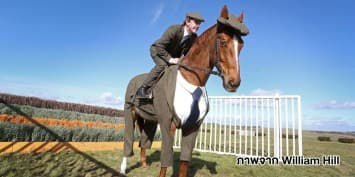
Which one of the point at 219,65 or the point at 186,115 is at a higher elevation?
the point at 219,65

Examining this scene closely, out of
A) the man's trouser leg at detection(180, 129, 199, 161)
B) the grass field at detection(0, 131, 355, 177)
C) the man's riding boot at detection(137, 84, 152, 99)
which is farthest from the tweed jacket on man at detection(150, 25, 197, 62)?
the grass field at detection(0, 131, 355, 177)

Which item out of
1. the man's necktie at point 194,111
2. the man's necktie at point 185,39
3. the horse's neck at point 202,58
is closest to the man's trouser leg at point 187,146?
the man's necktie at point 194,111

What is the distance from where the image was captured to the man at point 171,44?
340 cm

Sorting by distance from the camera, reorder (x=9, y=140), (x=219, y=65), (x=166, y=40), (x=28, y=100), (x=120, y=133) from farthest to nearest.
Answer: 1. (x=120, y=133)
2. (x=28, y=100)
3. (x=9, y=140)
4. (x=166, y=40)
5. (x=219, y=65)

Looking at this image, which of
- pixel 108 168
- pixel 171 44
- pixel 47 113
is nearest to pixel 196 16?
pixel 171 44

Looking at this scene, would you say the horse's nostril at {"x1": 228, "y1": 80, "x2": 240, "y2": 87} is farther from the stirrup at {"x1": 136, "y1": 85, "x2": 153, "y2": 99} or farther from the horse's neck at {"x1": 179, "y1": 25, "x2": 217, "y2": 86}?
the stirrup at {"x1": 136, "y1": 85, "x2": 153, "y2": 99}

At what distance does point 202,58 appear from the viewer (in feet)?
10.4

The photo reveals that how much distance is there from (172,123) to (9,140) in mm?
5037

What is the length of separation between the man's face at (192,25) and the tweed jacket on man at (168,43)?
99mm

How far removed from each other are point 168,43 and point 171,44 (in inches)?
3.5

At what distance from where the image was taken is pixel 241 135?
304 inches

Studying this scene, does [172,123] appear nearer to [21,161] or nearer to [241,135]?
[21,161]

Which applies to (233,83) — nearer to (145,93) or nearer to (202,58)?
(202,58)

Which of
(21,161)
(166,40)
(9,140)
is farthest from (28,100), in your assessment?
(166,40)
